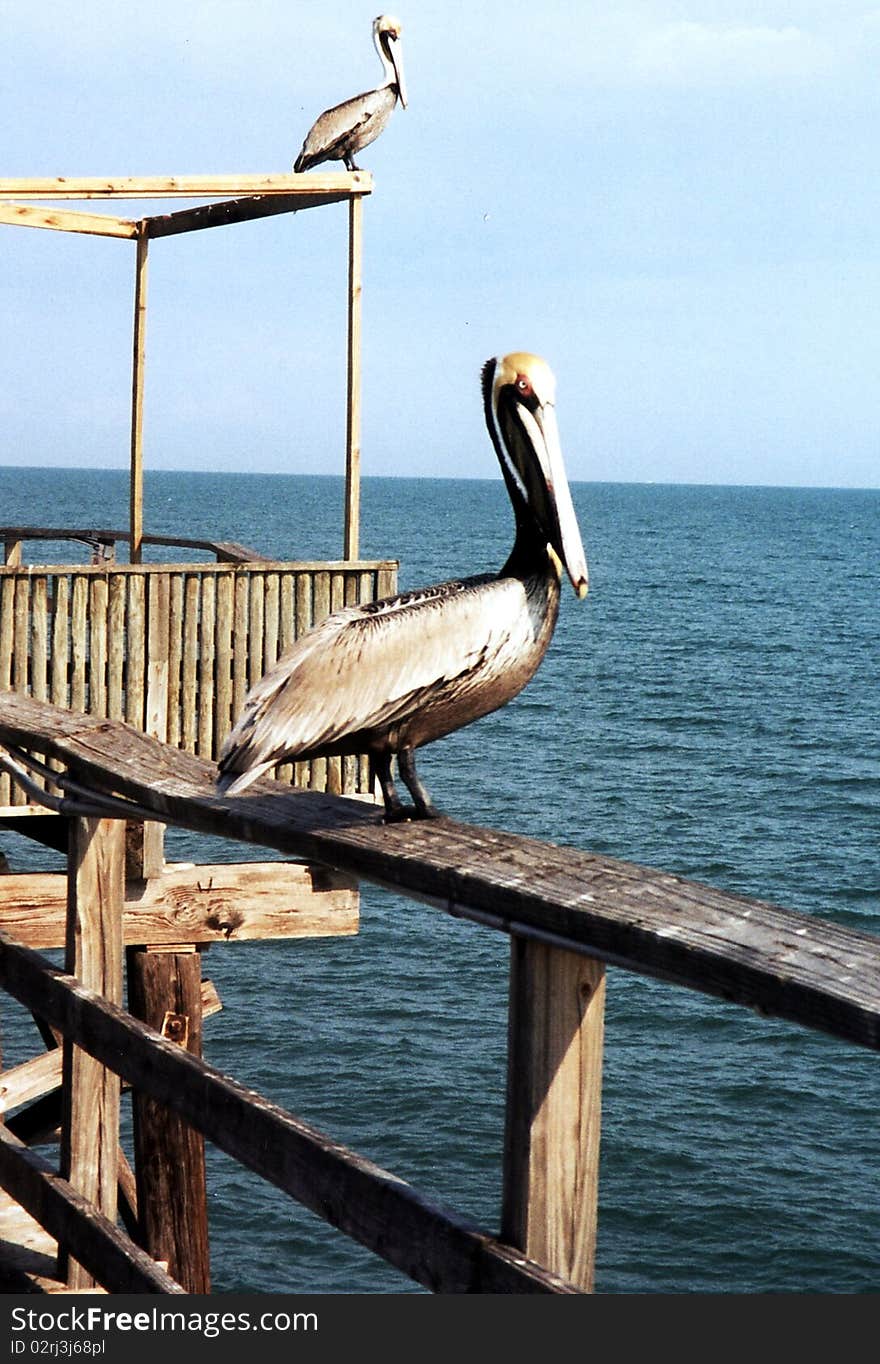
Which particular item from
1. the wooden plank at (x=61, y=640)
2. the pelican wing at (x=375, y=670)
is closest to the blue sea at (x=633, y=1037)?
the wooden plank at (x=61, y=640)

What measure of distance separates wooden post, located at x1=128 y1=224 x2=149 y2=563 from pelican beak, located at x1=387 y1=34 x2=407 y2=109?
1995 millimetres

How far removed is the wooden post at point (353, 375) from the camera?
9672 millimetres

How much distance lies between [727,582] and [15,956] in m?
86.1

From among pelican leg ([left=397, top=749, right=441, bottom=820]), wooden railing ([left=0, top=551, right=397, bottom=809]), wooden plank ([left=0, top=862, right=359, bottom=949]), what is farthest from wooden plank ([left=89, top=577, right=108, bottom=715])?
pelican leg ([left=397, top=749, right=441, bottom=820])

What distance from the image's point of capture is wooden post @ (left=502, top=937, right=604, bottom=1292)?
8.67 ft

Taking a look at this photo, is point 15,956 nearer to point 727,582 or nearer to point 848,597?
point 848,597

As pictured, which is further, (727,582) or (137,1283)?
(727,582)

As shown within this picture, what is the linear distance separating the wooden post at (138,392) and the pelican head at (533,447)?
8.08 meters

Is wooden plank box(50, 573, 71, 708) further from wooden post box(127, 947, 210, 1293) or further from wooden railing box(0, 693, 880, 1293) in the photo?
wooden railing box(0, 693, 880, 1293)

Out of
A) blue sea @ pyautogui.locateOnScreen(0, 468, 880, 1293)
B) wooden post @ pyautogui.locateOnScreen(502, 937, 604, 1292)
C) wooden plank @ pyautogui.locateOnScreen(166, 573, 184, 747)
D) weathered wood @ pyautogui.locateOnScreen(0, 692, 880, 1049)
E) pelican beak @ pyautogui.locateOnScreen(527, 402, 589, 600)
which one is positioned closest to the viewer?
weathered wood @ pyautogui.locateOnScreen(0, 692, 880, 1049)

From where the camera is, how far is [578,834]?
26578mm

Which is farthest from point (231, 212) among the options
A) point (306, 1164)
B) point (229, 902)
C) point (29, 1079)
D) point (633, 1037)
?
point (633, 1037)

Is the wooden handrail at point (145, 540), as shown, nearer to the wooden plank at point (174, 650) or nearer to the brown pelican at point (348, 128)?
the wooden plank at point (174, 650)

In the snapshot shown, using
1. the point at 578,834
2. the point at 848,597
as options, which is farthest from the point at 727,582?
the point at 578,834
